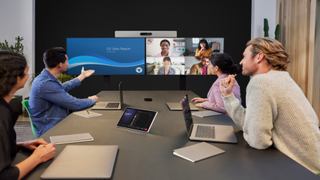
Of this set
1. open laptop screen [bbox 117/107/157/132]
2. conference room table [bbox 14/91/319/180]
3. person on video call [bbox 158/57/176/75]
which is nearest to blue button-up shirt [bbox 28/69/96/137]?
conference room table [bbox 14/91/319/180]

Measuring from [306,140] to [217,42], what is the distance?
3.70 metres

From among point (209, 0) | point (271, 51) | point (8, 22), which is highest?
point (209, 0)

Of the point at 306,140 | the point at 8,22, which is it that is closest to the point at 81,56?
the point at 8,22

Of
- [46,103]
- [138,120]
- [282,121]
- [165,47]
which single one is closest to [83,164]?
[138,120]

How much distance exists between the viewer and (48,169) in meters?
0.93

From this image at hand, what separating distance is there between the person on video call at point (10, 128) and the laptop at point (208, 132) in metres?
0.80

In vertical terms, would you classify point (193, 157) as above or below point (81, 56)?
below

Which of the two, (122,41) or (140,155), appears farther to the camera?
(122,41)

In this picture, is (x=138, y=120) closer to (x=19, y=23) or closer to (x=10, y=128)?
(x=10, y=128)

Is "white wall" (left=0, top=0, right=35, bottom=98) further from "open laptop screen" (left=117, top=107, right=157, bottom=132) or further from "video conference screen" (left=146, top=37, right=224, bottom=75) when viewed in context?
"open laptop screen" (left=117, top=107, right=157, bottom=132)

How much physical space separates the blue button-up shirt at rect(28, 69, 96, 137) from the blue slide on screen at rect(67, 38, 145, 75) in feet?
7.59

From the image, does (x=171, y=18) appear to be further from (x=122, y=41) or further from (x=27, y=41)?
(x=27, y=41)

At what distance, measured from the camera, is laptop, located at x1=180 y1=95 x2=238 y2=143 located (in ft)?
4.55

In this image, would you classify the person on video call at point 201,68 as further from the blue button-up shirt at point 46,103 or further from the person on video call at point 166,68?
the blue button-up shirt at point 46,103
